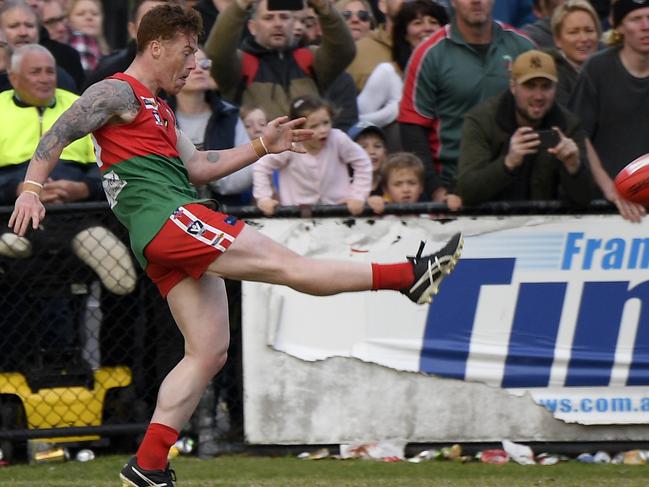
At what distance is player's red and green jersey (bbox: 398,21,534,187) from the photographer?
29.1ft

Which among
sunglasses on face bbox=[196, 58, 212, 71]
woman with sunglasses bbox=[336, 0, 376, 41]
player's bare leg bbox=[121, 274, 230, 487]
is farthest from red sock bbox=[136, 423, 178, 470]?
woman with sunglasses bbox=[336, 0, 376, 41]

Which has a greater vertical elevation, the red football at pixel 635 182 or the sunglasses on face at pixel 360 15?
the sunglasses on face at pixel 360 15

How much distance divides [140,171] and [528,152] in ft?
8.78

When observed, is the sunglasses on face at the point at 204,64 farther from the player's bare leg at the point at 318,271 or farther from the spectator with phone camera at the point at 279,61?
the player's bare leg at the point at 318,271

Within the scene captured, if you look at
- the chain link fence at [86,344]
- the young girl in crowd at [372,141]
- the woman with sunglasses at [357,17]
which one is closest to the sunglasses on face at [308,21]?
the woman with sunglasses at [357,17]

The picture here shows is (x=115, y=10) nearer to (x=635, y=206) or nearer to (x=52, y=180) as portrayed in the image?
(x=52, y=180)

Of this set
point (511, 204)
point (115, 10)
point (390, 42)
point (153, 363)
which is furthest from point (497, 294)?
point (115, 10)

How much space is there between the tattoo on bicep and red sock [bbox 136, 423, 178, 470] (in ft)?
4.43

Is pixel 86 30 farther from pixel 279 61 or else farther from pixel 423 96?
pixel 423 96

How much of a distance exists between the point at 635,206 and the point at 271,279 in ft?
9.46

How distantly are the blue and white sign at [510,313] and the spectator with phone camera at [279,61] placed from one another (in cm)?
137

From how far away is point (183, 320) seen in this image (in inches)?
246

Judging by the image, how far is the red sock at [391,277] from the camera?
6.03 m

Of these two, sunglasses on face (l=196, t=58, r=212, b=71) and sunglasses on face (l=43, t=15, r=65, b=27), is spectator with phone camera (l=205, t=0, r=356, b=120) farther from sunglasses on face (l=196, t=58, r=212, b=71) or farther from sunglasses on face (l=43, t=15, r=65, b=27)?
sunglasses on face (l=43, t=15, r=65, b=27)
